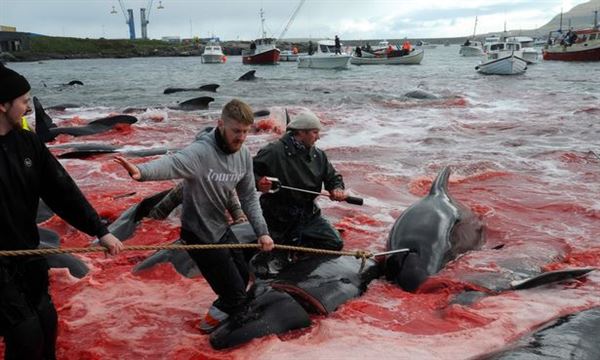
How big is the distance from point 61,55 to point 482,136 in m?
94.0

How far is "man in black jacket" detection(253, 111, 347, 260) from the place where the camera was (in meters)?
6.42

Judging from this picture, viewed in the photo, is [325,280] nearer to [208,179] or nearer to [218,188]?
[218,188]

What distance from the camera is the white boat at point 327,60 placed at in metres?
54.9

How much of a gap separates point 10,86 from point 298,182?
3.58m

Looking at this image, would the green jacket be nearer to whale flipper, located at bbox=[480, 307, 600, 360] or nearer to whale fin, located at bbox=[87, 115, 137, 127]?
whale flipper, located at bbox=[480, 307, 600, 360]

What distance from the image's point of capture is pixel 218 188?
14.9ft

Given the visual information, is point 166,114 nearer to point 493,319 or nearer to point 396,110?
point 396,110

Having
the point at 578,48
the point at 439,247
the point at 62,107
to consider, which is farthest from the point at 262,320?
the point at 578,48

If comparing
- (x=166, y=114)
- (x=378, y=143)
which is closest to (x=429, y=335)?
(x=378, y=143)

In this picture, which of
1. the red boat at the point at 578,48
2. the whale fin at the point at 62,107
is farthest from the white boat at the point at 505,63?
the whale fin at the point at 62,107

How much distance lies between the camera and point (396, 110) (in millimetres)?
24344

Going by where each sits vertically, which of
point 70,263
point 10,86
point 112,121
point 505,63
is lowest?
point 70,263

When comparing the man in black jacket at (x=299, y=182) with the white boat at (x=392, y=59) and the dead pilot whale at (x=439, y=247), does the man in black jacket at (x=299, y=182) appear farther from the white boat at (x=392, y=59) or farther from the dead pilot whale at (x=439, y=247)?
A: the white boat at (x=392, y=59)

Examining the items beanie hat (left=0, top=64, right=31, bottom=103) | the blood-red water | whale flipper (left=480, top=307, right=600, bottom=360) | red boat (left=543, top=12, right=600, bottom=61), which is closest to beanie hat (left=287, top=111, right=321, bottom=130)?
the blood-red water
